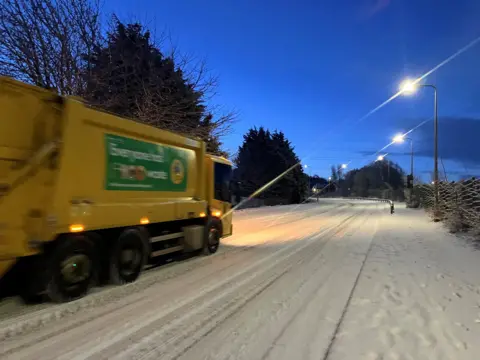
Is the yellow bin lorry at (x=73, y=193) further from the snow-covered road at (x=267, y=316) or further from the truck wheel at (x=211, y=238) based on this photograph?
the truck wheel at (x=211, y=238)

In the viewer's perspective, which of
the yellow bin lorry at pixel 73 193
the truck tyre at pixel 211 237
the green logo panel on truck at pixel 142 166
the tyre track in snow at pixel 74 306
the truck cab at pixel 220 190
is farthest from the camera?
the truck cab at pixel 220 190

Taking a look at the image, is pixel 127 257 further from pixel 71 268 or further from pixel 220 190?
pixel 220 190

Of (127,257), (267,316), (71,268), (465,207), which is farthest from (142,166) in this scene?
(465,207)

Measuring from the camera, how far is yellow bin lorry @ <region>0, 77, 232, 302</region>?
5.29 meters

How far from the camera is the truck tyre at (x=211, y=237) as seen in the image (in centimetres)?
1044

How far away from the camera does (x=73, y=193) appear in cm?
590

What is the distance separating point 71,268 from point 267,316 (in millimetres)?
3059

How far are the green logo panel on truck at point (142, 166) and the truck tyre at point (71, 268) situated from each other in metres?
1.11

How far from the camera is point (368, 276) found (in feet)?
25.5

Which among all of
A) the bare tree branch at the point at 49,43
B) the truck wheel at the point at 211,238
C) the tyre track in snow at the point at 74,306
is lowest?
the tyre track in snow at the point at 74,306

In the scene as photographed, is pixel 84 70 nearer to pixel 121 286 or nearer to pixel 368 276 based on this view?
pixel 121 286

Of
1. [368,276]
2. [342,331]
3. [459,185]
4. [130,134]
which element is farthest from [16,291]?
[459,185]

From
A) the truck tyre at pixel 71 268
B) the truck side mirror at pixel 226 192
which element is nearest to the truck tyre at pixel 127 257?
the truck tyre at pixel 71 268

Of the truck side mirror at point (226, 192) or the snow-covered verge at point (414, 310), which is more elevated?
the truck side mirror at point (226, 192)
